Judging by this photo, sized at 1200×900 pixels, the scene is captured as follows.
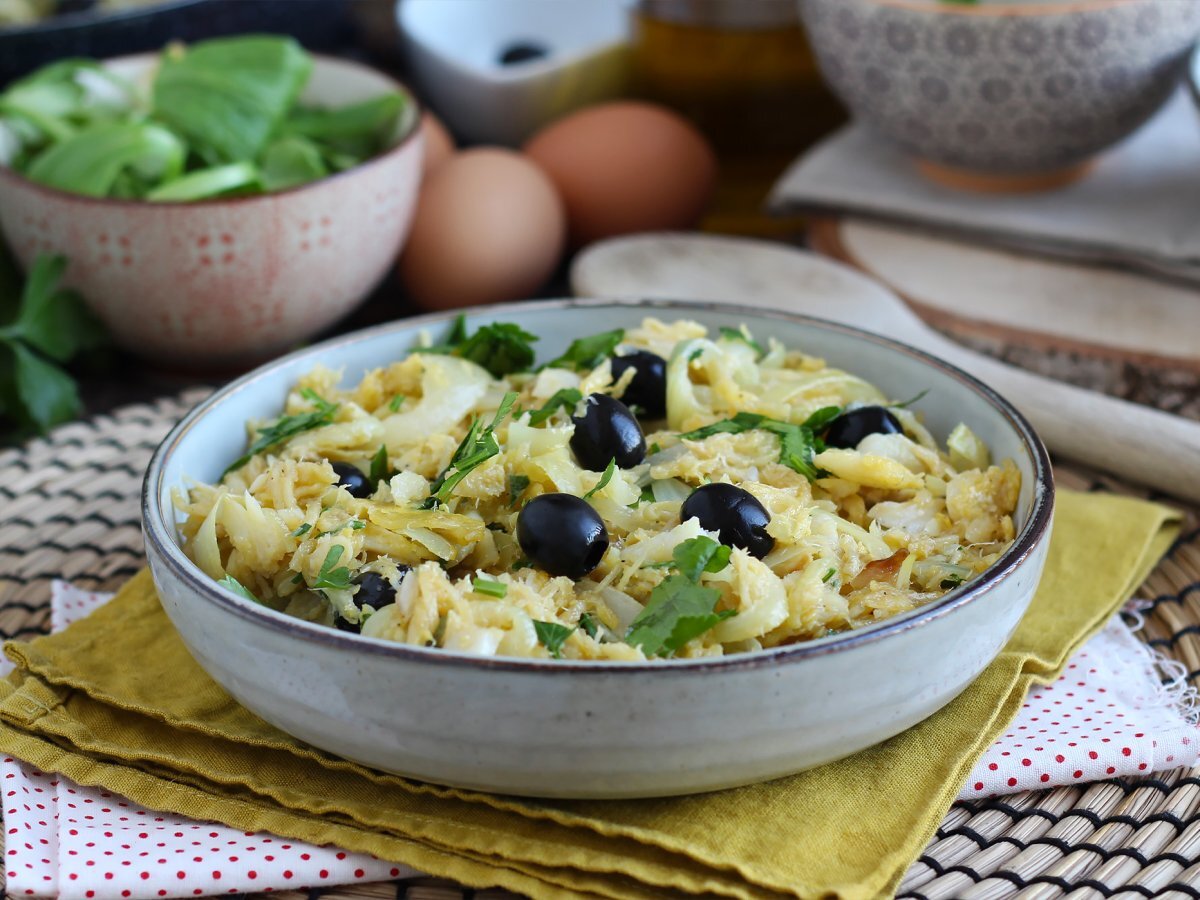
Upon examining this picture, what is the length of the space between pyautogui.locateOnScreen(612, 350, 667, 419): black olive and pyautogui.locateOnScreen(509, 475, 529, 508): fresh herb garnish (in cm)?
28

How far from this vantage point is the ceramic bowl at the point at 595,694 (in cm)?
123

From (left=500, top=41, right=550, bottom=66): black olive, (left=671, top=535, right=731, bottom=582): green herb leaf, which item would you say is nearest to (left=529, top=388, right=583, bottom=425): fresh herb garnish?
(left=671, top=535, right=731, bottom=582): green herb leaf

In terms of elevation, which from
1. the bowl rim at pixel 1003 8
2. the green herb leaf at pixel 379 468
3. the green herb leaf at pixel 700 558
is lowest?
the green herb leaf at pixel 379 468

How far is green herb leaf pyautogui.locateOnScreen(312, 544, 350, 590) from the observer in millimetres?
1460

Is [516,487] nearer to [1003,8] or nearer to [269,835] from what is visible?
[269,835]

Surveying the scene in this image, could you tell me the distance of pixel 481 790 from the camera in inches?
53.7

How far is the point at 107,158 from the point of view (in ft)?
8.20

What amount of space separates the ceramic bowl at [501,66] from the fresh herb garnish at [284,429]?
1.72m

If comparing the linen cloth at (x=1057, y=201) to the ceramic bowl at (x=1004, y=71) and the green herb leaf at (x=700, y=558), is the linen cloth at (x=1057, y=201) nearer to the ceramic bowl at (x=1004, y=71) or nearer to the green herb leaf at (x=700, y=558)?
the ceramic bowl at (x=1004, y=71)

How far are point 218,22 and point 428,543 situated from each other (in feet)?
7.37

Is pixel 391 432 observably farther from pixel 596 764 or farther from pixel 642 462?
pixel 596 764

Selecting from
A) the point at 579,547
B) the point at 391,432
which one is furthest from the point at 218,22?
the point at 579,547

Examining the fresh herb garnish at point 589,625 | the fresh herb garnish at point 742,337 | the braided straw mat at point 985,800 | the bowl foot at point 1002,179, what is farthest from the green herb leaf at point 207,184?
the bowl foot at point 1002,179

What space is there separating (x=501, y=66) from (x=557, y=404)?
216 centimetres
